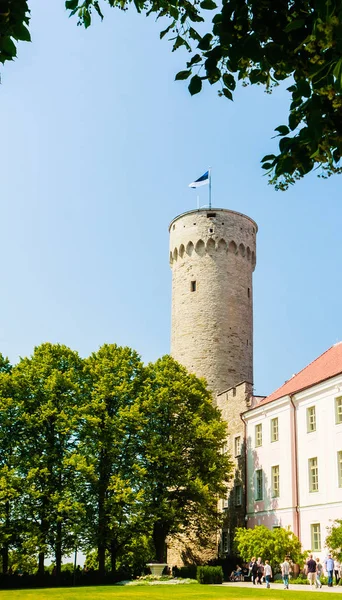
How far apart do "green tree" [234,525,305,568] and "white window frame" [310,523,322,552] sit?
0.67 m

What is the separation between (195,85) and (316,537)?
31.7 m

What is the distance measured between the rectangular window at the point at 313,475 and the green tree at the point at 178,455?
5308mm

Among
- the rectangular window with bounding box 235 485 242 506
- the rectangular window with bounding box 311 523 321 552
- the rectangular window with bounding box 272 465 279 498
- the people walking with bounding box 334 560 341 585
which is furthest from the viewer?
the rectangular window with bounding box 235 485 242 506

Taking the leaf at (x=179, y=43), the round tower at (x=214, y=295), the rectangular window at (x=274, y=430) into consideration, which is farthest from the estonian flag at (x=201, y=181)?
the leaf at (x=179, y=43)

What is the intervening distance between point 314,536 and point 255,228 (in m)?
28.0

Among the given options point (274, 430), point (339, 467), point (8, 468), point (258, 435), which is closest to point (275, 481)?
point (274, 430)

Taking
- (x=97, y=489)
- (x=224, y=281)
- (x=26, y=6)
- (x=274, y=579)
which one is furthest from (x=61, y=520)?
A: (x=26, y=6)

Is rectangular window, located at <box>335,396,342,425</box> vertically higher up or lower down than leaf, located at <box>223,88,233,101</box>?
higher up

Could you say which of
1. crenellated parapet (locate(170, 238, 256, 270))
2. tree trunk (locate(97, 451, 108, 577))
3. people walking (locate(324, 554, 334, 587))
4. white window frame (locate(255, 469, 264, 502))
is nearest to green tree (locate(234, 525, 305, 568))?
people walking (locate(324, 554, 334, 587))

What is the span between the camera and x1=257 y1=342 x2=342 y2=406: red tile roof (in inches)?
1385

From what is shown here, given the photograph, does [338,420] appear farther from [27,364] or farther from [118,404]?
[27,364]

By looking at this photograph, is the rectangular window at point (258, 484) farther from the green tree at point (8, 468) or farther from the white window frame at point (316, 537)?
the green tree at point (8, 468)

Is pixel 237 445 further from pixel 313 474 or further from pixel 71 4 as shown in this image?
pixel 71 4

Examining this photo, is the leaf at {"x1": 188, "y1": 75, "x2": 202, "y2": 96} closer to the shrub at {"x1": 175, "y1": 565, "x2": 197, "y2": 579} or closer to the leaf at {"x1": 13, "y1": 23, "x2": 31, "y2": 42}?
the leaf at {"x1": 13, "y1": 23, "x2": 31, "y2": 42}
